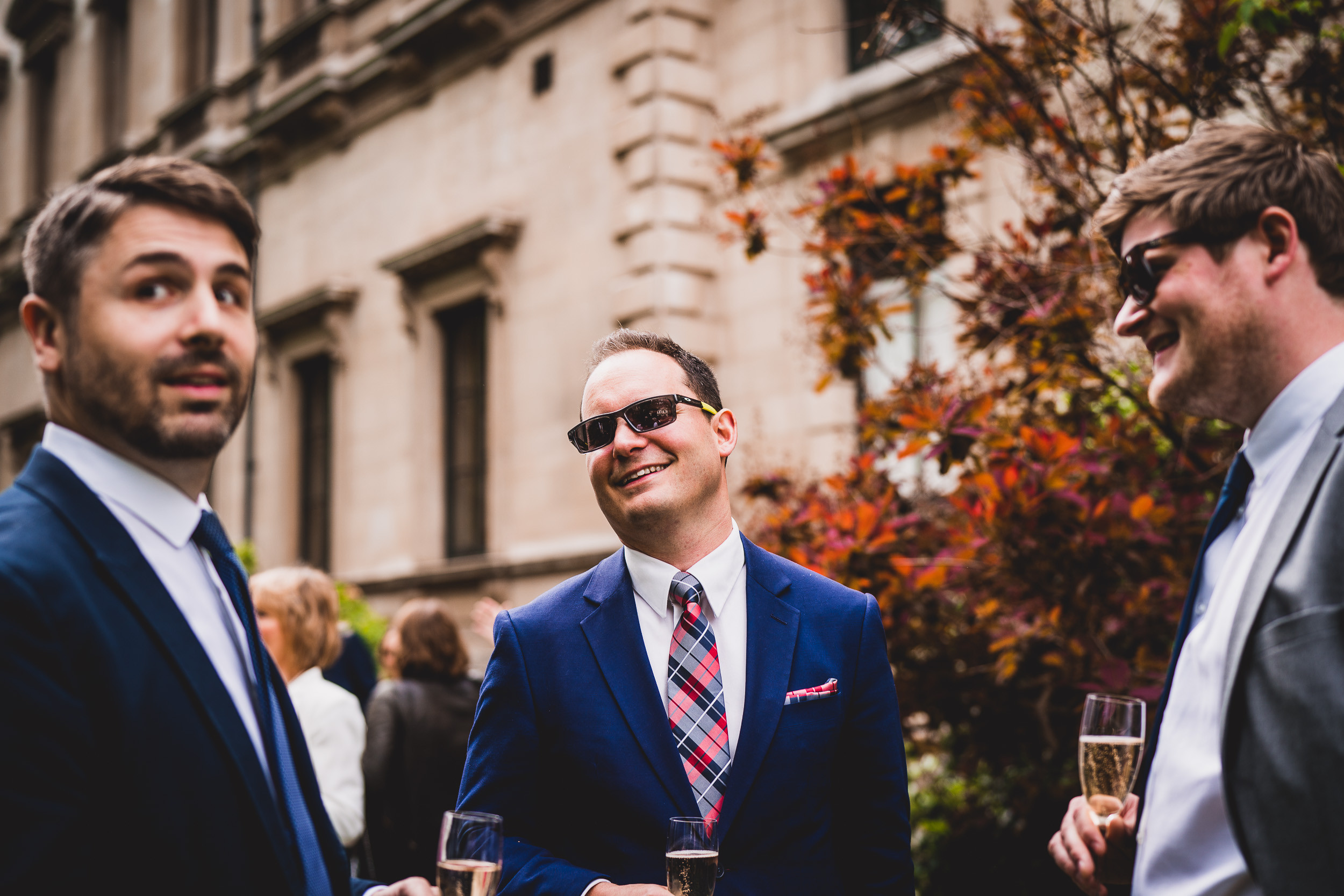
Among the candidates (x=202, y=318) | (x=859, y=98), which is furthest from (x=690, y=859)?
(x=859, y=98)

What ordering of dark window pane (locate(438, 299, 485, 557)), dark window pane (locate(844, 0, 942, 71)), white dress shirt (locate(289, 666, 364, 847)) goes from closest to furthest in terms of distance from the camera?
white dress shirt (locate(289, 666, 364, 847)) < dark window pane (locate(844, 0, 942, 71)) < dark window pane (locate(438, 299, 485, 557))

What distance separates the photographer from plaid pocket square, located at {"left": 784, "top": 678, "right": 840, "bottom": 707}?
2.60 metres

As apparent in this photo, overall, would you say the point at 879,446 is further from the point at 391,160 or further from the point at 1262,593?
the point at 391,160

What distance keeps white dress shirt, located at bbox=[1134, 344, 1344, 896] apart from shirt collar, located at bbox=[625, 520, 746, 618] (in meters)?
1.08

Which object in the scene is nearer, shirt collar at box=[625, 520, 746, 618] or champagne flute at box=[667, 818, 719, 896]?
champagne flute at box=[667, 818, 719, 896]

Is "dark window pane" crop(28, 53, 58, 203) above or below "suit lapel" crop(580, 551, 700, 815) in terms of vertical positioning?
above

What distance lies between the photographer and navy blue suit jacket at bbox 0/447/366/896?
1374mm

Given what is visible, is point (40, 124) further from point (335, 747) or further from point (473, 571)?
point (335, 747)

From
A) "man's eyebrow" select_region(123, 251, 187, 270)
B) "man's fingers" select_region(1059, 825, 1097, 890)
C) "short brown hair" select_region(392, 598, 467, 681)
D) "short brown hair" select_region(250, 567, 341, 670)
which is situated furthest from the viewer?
"short brown hair" select_region(392, 598, 467, 681)

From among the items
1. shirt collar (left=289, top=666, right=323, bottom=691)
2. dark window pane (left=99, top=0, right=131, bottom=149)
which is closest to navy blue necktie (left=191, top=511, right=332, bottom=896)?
shirt collar (left=289, top=666, right=323, bottom=691)

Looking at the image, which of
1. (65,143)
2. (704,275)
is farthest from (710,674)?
(65,143)

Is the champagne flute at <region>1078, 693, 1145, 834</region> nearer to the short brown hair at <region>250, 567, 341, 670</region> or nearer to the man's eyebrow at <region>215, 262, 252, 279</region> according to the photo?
the man's eyebrow at <region>215, 262, 252, 279</region>

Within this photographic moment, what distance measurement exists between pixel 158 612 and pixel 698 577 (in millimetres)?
1427

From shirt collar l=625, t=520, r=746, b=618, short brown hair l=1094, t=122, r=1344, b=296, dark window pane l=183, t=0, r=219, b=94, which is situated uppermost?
dark window pane l=183, t=0, r=219, b=94
